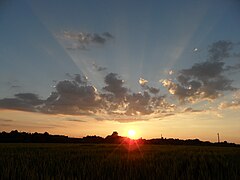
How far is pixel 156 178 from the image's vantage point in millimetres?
5523

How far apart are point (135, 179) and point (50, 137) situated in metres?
79.7

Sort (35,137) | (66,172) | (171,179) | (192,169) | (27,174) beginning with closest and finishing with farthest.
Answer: (171,179) → (27,174) → (66,172) → (192,169) → (35,137)

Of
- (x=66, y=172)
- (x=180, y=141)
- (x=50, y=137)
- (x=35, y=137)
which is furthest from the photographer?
(x=180, y=141)

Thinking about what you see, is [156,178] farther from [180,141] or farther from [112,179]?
[180,141]

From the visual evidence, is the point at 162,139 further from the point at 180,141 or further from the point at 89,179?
the point at 89,179

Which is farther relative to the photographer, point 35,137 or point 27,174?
point 35,137

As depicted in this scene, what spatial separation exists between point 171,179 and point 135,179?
0.68 m

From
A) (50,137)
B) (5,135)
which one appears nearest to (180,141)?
(50,137)

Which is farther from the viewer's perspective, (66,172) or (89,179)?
(66,172)

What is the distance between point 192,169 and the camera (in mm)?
7062

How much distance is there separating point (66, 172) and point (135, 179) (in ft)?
5.44

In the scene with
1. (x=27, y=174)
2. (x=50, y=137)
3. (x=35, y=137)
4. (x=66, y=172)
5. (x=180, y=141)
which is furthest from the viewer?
(x=180, y=141)

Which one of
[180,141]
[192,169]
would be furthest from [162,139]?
[192,169]

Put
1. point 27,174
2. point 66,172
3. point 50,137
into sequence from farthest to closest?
point 50,137 < point 66,172 < point 27,174
